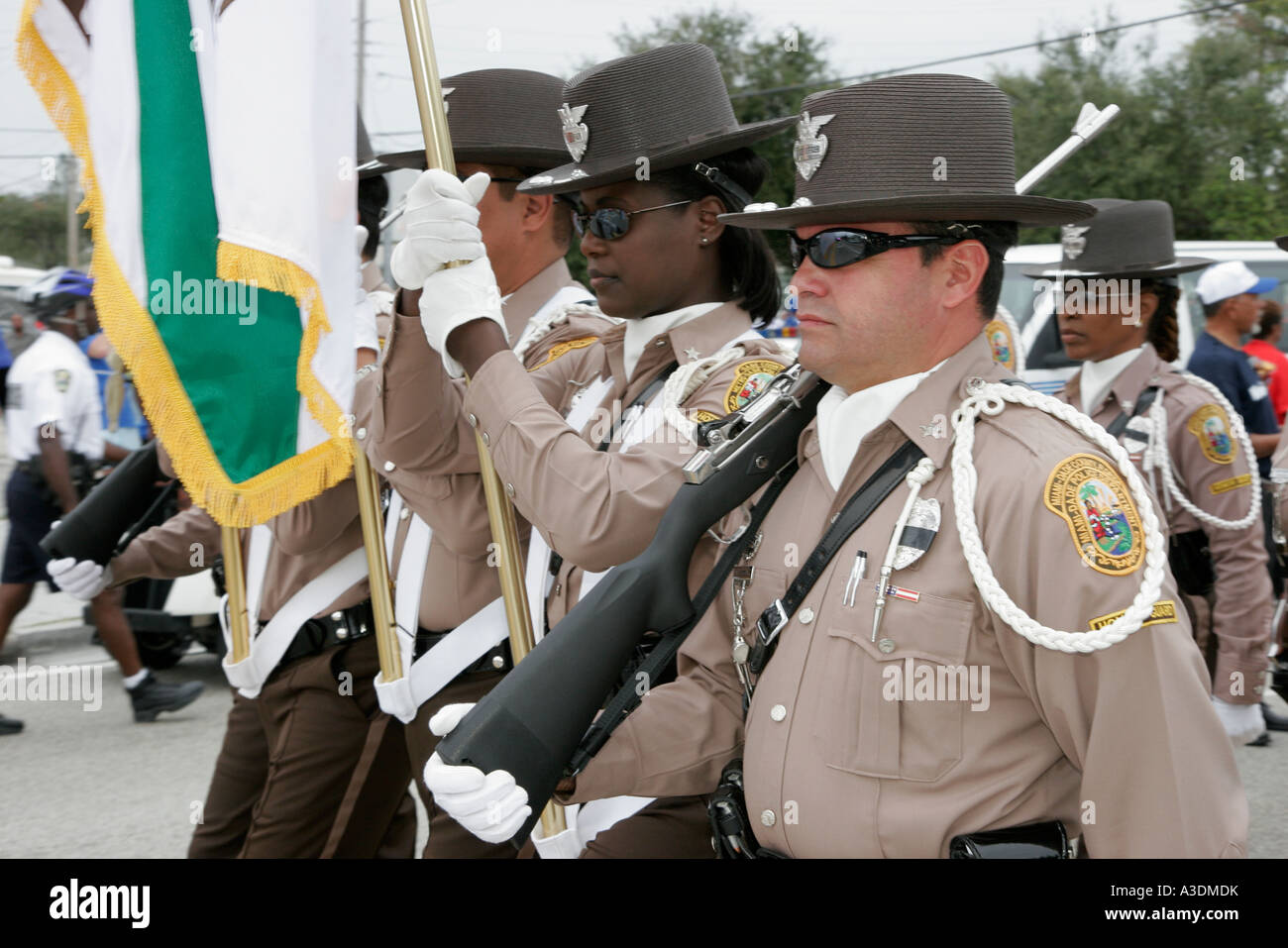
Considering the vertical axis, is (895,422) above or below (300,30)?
below

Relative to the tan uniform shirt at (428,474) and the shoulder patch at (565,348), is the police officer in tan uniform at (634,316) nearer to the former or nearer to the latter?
the tan uniform shirt at (428,474)

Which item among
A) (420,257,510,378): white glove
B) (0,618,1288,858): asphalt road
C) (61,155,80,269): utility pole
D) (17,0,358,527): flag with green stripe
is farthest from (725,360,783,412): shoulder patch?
(61,155,80,269): utility pole

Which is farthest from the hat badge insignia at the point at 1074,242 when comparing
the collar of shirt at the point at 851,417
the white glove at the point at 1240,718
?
the collar of shirt at the point at 851,417

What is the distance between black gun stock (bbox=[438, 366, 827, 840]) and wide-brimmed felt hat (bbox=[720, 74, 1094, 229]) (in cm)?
35

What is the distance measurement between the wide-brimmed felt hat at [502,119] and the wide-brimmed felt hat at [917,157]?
1.43m

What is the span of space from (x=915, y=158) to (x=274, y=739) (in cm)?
226

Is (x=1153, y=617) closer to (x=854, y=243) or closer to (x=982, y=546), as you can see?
(x=982, y=546)

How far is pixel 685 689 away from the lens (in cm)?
233

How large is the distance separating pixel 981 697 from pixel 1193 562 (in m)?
3.11

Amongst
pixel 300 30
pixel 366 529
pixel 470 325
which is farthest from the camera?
pixel 366 529

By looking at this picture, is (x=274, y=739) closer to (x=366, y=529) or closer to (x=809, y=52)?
(x=366, y=529)

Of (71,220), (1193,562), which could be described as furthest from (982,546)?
(71,220)

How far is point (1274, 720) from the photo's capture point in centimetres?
652
